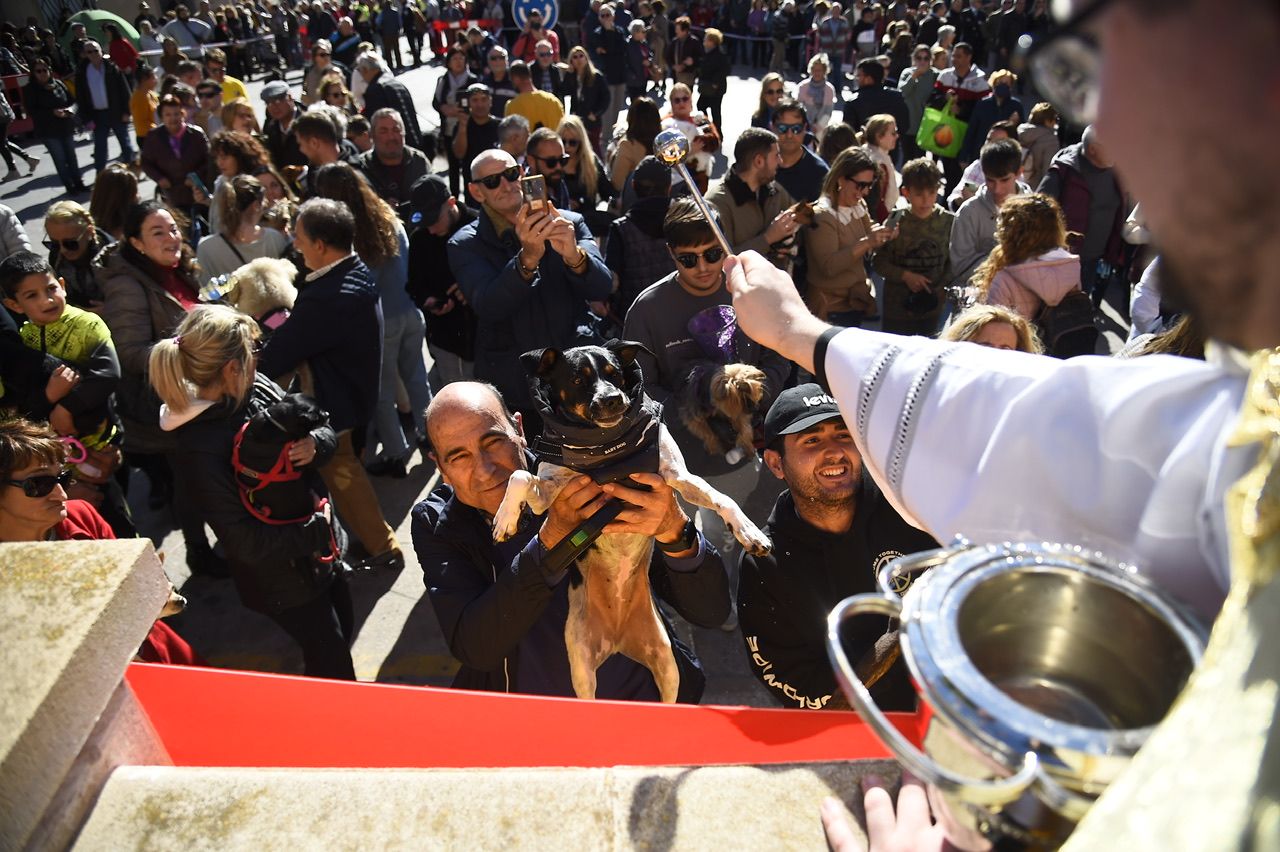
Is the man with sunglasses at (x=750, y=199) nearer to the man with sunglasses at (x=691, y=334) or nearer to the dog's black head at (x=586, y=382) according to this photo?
the man with sunglasses at (x=691, y=334)

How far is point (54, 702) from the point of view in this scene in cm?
118

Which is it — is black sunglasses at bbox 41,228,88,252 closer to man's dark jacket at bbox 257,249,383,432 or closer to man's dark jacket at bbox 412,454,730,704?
man's dark jacket at bbox 257,249,383,432

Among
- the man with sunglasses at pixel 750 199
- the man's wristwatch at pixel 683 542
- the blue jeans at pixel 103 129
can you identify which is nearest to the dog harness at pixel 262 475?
the man's wristwatch at pixel 683 542

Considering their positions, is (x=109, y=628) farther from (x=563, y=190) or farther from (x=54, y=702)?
(x=563, y=190)

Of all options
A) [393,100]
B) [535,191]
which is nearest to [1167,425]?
[535,191]

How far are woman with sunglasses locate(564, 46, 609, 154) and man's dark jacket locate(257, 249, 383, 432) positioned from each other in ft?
23.5

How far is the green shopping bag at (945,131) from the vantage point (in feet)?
30.0

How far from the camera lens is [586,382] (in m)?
1.94

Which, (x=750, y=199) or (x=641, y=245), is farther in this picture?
(x=750, y=199)

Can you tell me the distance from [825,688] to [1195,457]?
5.97 feet

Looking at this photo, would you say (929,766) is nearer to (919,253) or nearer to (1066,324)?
(1066,324)

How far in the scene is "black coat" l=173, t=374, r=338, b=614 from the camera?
11.3 ft

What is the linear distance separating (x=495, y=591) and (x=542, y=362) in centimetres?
64

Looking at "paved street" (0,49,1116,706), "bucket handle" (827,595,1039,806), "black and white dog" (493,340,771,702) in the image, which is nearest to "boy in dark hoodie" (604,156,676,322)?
"paved street" (0,49,1116,706)
